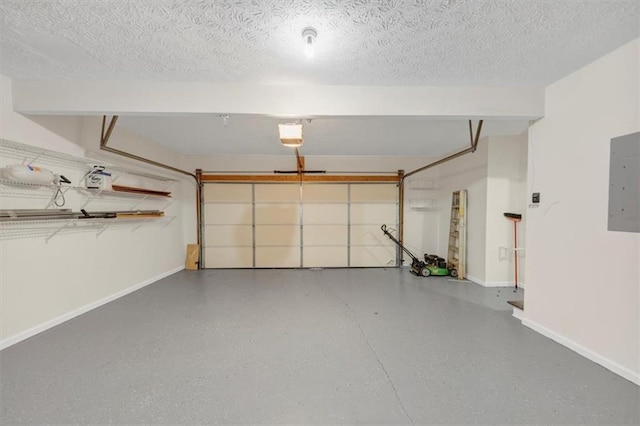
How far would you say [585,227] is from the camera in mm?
1984

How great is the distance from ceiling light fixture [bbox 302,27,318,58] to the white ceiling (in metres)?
0.03

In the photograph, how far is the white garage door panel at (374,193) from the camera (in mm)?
→ 5309

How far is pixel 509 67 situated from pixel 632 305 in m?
1.98

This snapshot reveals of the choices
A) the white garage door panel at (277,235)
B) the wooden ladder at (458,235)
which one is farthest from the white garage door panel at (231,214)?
the wooden ladder at (458,235)

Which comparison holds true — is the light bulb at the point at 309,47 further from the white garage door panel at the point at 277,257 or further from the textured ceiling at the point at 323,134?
the white garage door panel at the point at 277,257

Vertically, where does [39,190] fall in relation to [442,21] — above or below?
below

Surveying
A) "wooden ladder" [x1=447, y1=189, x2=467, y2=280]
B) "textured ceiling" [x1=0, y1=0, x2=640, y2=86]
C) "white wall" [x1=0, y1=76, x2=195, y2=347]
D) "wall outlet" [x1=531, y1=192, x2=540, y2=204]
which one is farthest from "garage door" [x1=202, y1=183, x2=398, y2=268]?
"textured ceiling" [x1=0, y1=0, x2=640, y2=86]

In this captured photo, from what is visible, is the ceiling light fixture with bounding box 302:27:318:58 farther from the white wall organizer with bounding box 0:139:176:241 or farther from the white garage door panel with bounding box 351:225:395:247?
the white garage door panel with bounding box 351:225:395:247

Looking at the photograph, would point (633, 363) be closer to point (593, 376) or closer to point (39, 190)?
point (593, 376)

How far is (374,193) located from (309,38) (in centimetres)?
405

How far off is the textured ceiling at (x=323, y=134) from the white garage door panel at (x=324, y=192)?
A: 2.50ft

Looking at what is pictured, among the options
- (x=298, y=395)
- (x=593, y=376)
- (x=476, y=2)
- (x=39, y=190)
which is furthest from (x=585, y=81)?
(x=39, y=190)

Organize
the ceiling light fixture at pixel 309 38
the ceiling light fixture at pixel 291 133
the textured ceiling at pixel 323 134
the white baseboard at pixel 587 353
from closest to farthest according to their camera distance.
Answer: the ceiling light fixture at pixel 309 38, the white baseboard at pixel 587 353, the ceiling light fixture at pixel 291 133, the textured ceiling at pixel 323 134

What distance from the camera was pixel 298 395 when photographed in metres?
1.59
